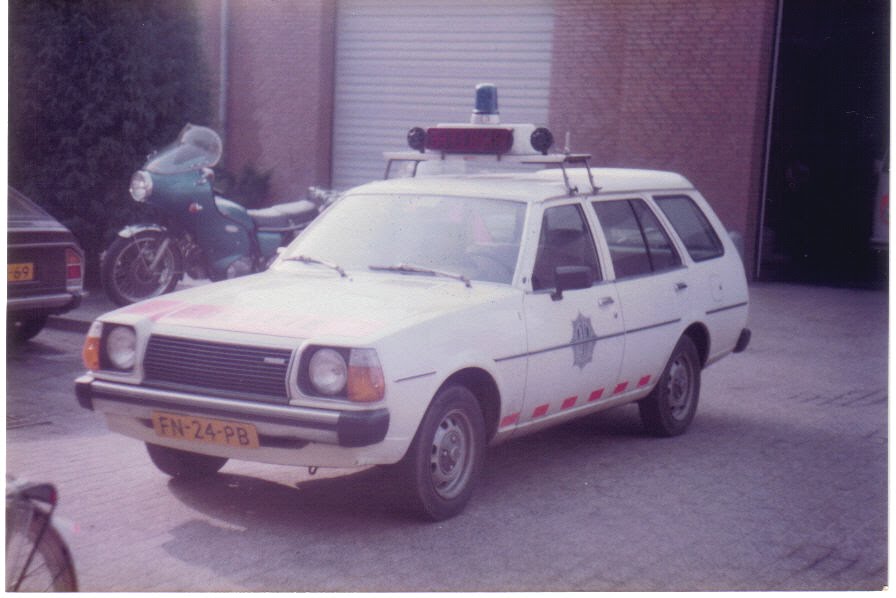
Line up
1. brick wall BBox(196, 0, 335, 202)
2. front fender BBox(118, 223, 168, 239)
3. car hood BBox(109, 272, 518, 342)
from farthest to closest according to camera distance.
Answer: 1. brick wall BBox(196, 0, 335, 202)
2. front fender BBox(118, 223, 168, 239)
3. car hood BBox(109, 272, 518, 342)

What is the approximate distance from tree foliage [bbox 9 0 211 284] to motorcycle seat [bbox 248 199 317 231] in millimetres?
1698

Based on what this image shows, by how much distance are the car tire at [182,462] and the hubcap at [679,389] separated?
2.72 meters

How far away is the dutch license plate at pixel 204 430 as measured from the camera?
556 cm

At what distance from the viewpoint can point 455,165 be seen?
25.3ft

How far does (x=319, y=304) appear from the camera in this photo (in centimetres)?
599

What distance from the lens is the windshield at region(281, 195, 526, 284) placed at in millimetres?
6570

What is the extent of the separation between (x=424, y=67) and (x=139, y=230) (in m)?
6.52

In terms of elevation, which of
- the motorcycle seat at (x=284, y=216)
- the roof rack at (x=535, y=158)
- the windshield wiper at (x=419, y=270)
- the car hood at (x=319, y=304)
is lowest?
the motorcycle seat at (x=284, y=216)

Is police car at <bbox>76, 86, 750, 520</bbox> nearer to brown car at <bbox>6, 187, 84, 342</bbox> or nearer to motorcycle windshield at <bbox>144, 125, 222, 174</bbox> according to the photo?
brown car at <bbox>6, 187, 84, 342</bbox>

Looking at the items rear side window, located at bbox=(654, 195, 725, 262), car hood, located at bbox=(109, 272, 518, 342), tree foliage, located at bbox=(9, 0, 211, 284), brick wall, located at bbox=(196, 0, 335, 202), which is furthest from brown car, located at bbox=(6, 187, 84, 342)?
brick wall, located at bbox=(196, 0, 335, 202)

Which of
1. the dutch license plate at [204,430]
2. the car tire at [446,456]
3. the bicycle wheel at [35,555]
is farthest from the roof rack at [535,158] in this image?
the bicycle wheel at [35,555]

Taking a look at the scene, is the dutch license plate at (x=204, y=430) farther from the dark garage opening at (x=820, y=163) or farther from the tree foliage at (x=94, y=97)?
the dark garage opening at (x=820, y=163)

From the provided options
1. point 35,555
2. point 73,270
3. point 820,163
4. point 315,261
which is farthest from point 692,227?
point 820,163

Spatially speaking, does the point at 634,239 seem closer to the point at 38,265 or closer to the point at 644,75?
the point at 38,265
